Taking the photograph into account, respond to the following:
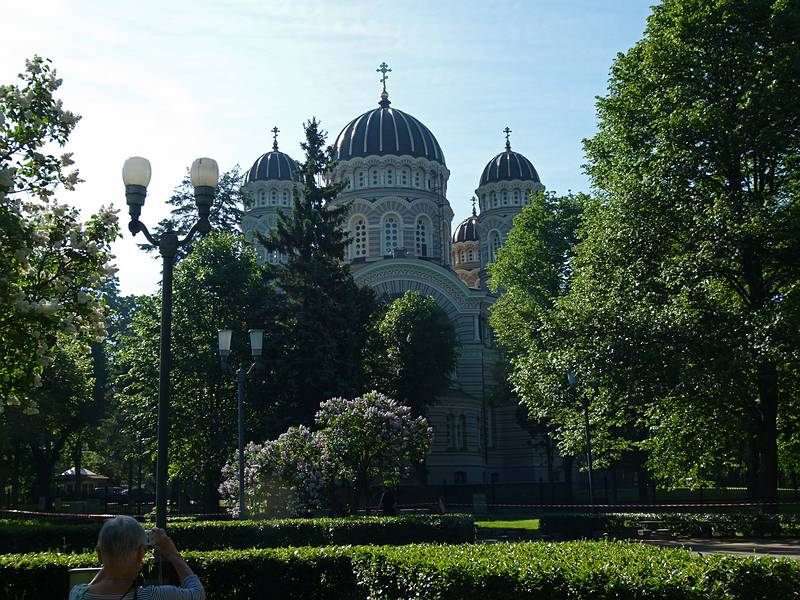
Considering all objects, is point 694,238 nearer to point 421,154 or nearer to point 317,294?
point 317,294

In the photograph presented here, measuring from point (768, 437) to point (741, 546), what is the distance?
3.75m

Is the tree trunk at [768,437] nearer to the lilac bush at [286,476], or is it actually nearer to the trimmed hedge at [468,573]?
the lilac bush at [286,476]

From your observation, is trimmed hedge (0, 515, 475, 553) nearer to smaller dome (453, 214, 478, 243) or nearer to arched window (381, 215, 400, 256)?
arched window (381, 215, 400, 256)

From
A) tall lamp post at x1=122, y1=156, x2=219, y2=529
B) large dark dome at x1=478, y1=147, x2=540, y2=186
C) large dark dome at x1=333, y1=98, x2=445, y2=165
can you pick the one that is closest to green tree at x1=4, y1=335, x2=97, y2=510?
tall lamp post at x1=122, y1=156, x2=219, y2=529

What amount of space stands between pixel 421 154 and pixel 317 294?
26.1m

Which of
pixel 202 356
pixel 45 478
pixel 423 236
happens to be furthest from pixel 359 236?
pixel 202 356

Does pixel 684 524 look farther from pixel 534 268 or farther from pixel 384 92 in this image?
pixel 384 92

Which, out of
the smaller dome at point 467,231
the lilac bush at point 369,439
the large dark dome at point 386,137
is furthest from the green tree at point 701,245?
the smaller dome at point 467,231

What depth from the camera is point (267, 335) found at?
111 ft

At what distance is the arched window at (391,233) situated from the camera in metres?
57.3

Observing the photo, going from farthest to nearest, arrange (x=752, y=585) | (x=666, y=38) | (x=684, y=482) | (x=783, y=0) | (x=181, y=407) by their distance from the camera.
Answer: (x=181, y=407) < (x=684, y=482) < (x=666, y=38) < (x=783, y=0) < (x=752, y=585)

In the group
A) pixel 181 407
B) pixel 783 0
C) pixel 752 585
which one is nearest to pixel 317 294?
pixel 181 407

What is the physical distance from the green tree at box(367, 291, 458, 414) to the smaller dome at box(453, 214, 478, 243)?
27732mm

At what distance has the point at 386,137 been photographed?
58.5 metres
